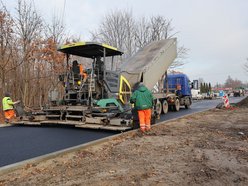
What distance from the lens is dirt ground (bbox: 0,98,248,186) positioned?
3.16 m

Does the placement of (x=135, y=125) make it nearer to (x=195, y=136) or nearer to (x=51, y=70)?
(x=195, y=136)

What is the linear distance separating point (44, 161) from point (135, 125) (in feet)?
11.1

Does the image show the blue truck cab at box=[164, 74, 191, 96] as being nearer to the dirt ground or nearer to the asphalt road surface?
the asphalt road surface

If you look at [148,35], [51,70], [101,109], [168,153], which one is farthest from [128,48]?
[168,153]

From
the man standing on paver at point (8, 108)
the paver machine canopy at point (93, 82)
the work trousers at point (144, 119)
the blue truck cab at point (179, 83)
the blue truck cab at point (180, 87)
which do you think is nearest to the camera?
the work trousers at point (144, 119)

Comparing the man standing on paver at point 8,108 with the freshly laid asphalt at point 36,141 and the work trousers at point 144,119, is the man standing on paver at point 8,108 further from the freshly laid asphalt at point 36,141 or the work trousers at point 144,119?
the work trousers at point 144,119

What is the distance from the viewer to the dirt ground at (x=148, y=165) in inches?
125

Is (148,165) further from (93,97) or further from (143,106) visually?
(93,97)

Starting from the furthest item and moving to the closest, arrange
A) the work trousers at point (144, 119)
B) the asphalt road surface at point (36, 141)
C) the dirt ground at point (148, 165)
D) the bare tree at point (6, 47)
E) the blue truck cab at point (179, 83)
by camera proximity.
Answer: the blue truck cab at point (179, 83) → the bare tree at point (6, 47) → the work trousers at point (144, 119) → the asphalt road surface at point (36, 141) → the dirt ground at point (148, 165)

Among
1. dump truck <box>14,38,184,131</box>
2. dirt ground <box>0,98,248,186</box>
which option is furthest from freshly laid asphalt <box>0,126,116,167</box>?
dirt ground <box>0,98,248,186</box>

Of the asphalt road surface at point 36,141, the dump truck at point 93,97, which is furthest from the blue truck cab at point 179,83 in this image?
the asphalt road surface at point 36,141

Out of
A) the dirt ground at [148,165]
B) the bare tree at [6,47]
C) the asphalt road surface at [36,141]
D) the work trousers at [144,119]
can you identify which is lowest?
the dirt ground at [148,165]

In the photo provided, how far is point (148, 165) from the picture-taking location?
377 centimetres

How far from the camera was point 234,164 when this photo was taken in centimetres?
375
